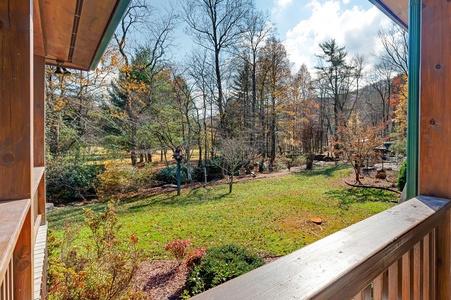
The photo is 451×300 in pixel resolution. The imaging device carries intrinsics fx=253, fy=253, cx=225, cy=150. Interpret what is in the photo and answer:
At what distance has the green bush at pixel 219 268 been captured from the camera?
302 centimetres

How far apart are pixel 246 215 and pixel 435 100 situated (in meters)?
5.62

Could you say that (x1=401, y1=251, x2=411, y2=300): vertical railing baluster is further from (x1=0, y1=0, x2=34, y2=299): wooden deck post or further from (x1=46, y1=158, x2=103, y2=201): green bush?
(x1=46, y1=158, x2=103, y2=201): green bush

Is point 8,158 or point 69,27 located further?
point 69,27

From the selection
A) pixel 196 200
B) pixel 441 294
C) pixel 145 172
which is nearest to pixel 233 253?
pixel 441 294

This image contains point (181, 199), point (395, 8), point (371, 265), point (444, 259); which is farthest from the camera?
point (181, 199)

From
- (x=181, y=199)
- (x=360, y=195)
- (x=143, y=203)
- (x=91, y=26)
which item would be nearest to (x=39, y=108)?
(x=91, y=26)

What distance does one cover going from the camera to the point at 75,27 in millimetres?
2061

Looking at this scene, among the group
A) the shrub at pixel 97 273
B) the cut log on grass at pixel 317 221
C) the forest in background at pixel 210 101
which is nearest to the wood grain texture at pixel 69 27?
the shrub at pixel 97 273

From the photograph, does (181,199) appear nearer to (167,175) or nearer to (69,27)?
(167,175)

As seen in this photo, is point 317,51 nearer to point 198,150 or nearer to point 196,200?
point 198,150

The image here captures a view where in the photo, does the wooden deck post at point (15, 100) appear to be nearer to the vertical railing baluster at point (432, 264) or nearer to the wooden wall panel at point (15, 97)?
the wooden wall panel at point (15, 97)

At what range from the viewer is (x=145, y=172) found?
9547mm

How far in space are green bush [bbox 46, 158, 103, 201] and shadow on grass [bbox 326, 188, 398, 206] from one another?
25.8ft

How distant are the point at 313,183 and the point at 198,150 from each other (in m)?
5.44
